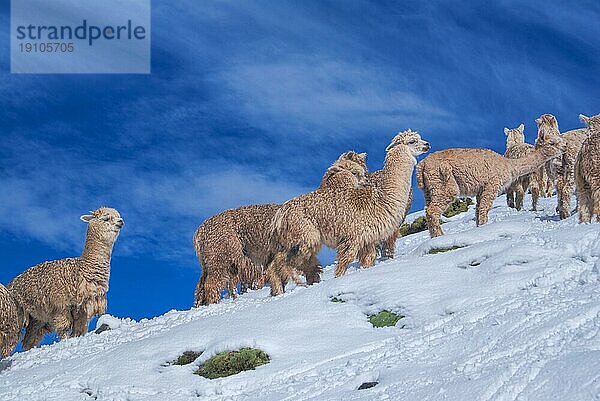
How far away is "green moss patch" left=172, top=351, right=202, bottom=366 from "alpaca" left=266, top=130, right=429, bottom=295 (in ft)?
9.77

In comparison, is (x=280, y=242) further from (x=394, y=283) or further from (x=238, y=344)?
(x=238, y=344)

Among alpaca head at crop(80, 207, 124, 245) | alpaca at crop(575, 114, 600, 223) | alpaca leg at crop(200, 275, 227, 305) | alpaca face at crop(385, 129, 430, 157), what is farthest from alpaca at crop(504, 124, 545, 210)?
alpaca head at crop(80, 207, 124, 245)

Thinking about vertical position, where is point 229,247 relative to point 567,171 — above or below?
below

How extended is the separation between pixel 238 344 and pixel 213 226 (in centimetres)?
570

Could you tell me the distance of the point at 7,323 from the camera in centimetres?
1165

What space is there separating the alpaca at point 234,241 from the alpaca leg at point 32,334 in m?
3.28

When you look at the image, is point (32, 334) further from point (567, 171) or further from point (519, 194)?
point (519, 194)

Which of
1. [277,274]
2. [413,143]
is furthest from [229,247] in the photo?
[413,143]

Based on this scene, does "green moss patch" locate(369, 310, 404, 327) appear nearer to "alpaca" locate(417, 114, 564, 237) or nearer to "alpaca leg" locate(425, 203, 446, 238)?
"alpaca leg" locate(425, 203, 446, 238)

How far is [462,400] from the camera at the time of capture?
244 inches

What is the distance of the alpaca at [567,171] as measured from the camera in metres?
17.6

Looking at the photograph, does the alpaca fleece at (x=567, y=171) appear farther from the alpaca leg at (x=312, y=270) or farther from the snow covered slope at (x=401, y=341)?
the alpaca leg at (x=312, y=270)

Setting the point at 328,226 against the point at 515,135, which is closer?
the point at 328,226

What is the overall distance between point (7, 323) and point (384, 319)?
19.5 ft
